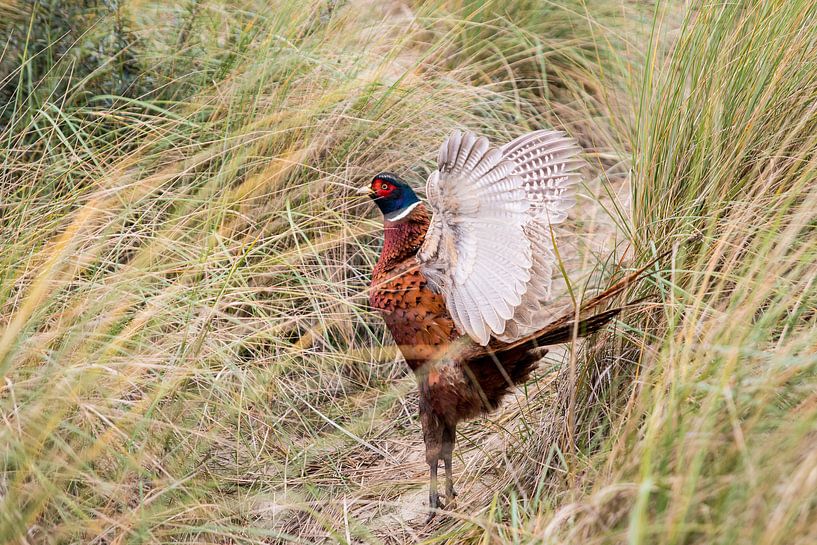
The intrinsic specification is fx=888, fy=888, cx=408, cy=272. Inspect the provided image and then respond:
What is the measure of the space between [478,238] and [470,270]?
0.10 meters

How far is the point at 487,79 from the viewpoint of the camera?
163 inches

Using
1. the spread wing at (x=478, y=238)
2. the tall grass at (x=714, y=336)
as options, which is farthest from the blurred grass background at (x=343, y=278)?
the spread wing at (x=478, y=238)

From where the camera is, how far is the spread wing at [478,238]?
2561 mm

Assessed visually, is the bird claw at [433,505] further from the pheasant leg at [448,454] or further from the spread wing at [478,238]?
the spread wing at [478,238]

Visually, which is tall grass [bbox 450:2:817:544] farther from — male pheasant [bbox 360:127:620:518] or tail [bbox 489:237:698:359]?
male pheasant [bbox 360:127:620:518]

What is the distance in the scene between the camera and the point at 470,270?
263cm

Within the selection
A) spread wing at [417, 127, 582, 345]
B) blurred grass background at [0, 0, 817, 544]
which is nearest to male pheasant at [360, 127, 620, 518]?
spread wing at [417, 127, 582, 345]

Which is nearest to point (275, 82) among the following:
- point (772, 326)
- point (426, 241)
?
point (426, 241)

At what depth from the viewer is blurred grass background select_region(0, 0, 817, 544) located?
1.92m

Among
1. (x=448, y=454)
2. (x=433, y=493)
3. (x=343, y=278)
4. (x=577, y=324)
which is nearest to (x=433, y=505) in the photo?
(x=433, y=493)

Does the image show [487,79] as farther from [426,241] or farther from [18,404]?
[18,404]

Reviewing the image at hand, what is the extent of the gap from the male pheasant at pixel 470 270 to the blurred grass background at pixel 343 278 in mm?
190

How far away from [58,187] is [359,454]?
4.89 ft

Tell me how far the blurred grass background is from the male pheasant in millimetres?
190
